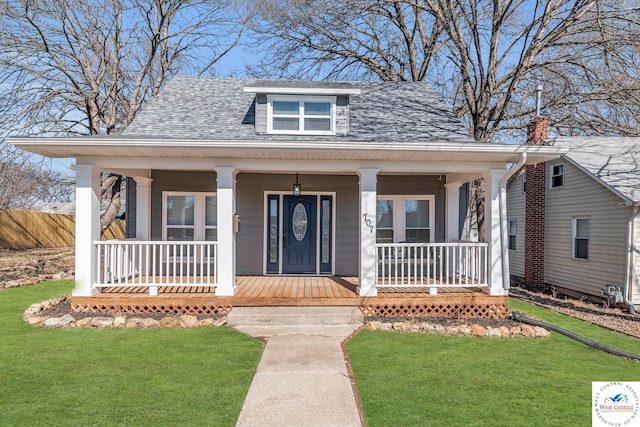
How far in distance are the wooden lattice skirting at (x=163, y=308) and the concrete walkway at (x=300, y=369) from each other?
38 cm

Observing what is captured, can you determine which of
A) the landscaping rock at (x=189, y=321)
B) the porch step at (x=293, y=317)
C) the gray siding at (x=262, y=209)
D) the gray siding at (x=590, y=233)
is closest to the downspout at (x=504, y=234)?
the porch step at (x=293, y=317)

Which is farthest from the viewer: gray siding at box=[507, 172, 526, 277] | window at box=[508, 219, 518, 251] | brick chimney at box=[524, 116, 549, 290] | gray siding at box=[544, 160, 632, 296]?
window at box=[508, 219, 518, 251]

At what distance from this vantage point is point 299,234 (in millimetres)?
9570

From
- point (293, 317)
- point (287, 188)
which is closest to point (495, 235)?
point (293, 317)

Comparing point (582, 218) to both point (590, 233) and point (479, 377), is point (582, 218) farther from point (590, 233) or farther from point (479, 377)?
point (479, 377)

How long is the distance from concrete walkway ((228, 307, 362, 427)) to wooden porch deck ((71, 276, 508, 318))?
193 millimetres

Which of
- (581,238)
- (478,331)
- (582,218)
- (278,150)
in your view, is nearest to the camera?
(478,331)

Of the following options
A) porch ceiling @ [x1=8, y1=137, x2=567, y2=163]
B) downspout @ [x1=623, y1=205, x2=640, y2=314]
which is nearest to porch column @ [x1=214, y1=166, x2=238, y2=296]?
porch ceiling @ [x1=8, y1=137, x2=567, y2=163]

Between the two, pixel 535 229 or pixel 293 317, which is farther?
pixel 535 229

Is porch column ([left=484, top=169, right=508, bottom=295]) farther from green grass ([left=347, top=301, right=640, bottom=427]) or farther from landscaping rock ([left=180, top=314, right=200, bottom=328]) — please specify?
landscaping rock ([left=180, top=314, right=200, bottom=328])

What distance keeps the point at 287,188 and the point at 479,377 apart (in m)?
6.10

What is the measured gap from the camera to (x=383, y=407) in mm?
3822

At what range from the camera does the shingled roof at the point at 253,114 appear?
27.7 ft

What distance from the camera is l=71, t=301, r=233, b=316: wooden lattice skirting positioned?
7.14m
